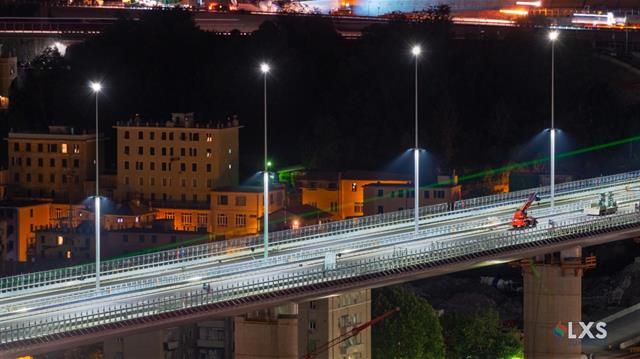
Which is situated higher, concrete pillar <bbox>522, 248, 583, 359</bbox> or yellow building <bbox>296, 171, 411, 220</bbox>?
yellow building <bbox>296, 171, 411, 220</bbox>

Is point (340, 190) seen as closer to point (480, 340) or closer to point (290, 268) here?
point (480, 340)

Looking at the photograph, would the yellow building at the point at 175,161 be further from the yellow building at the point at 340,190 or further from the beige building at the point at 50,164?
the yellow building at the point at 340,190

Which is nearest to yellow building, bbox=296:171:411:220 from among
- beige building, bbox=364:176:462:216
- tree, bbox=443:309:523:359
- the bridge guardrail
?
beige building, bbox=364:176:462:216

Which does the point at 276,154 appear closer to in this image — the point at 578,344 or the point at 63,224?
the point at 63,224

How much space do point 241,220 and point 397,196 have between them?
4177 millimetres

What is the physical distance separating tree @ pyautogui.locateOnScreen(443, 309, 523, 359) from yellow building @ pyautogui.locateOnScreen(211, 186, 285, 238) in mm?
→ 11653

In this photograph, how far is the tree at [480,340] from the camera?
5478 cm

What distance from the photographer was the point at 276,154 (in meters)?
77.9

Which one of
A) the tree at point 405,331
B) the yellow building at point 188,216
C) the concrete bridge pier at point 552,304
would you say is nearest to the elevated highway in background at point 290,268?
the concrete bridge pier at point 552,304

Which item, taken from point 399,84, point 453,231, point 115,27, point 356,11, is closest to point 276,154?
point 399,84

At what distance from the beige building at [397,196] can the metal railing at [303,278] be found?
61.2 feet

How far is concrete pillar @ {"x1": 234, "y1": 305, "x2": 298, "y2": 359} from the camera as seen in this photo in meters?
43.4

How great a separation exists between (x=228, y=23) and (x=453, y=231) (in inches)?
1664

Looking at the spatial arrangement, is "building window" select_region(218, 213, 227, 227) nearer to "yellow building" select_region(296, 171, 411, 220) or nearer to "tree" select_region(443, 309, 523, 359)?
"yellow building" select_region(296, 171, 411, 220)
